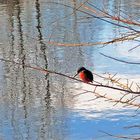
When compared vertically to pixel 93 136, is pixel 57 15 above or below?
above

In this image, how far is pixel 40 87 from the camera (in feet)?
22.2

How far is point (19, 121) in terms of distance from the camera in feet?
18.4

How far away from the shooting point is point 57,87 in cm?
673

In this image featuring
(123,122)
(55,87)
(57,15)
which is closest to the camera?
(123,122)

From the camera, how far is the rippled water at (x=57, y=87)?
5363mm

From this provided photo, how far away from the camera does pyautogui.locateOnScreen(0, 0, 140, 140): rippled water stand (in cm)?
536

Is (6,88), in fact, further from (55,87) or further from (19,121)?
(19,121)

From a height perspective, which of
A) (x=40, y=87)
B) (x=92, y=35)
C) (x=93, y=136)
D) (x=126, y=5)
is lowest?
(x=93, y=136)

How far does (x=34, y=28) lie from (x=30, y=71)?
112 inches

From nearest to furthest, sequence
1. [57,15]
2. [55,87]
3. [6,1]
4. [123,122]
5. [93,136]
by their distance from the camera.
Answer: [93,136] < [123,122] < [55,87] < [57,15] < [6,1]

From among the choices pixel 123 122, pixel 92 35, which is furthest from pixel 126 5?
pixel 123 122

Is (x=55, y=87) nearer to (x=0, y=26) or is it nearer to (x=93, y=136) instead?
(x=93, y=136)

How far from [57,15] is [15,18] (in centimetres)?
108

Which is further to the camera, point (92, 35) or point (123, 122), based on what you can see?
point (92, 35)
